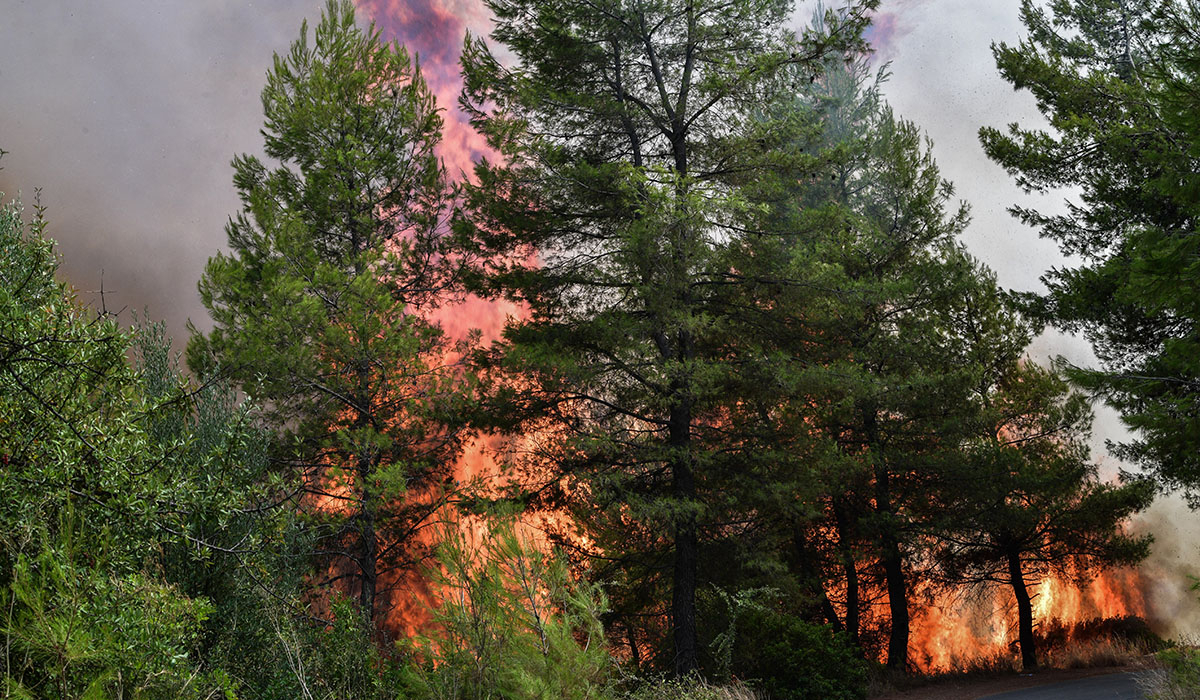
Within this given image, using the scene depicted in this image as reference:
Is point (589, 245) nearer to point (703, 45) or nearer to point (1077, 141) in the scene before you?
point (703, 45)

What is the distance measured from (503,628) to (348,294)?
6.88m

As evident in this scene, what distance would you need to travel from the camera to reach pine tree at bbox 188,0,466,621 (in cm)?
995

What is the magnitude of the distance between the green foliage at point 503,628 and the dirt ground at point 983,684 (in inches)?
346

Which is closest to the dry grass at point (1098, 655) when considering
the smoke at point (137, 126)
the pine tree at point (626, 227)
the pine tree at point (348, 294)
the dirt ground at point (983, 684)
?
the dirt ground at point (983, 684)

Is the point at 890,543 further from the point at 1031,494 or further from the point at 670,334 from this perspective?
the point at 670,334

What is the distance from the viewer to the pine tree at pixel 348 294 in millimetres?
9945

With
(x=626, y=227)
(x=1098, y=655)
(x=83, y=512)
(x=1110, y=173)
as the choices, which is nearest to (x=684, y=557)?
(x=626, y=227)

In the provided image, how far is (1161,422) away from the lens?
8.59 m

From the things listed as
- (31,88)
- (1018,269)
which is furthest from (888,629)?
(31,88)

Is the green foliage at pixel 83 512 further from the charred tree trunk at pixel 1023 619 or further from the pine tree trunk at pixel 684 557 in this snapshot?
the charred tree trunk at pixel 1023 619

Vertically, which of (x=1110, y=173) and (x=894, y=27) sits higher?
(x=894, y=27)

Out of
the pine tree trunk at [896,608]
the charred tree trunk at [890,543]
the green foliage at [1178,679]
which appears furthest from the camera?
the pine tree trunk at [896,608]

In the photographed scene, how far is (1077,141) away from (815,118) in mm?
3948

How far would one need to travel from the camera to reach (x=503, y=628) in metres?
4.80
